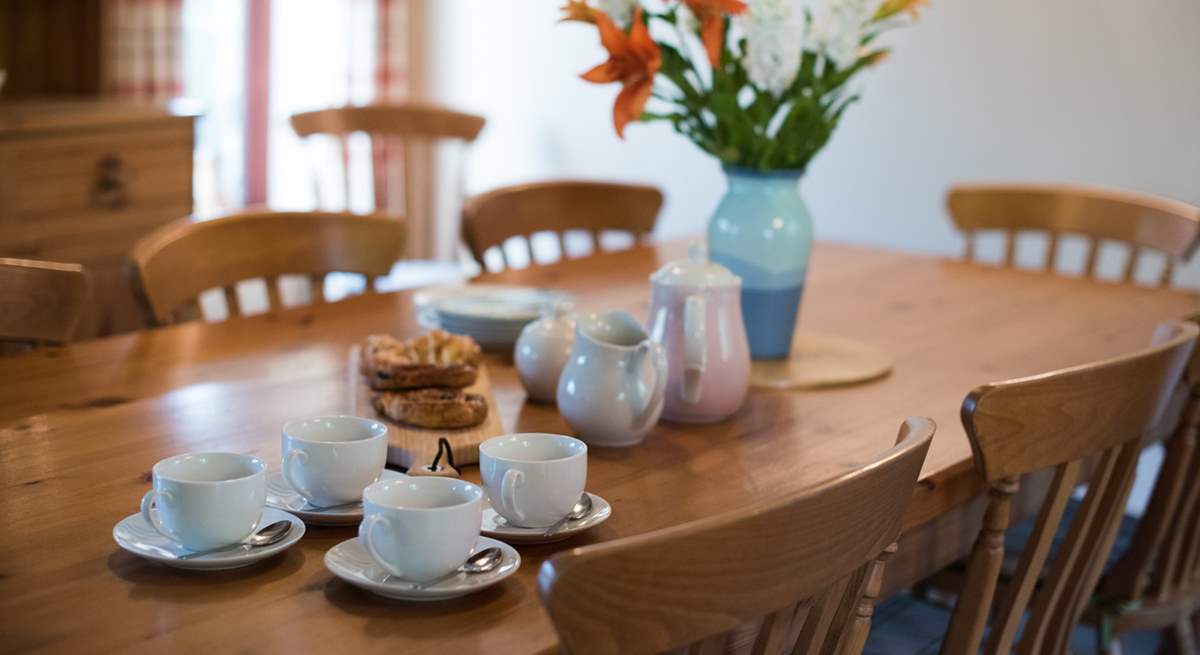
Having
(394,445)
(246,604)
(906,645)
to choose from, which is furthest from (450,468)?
(906,645)

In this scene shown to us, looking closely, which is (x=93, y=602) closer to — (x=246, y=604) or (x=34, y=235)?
(x=246, y=604)

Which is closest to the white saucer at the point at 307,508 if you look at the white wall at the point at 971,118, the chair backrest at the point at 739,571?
the chair backrest at the point at 739,571

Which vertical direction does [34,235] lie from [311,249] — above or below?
below

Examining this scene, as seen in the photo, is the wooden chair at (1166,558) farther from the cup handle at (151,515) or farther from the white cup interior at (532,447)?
the cup handle at (151,515)

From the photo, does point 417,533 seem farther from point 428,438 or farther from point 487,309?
point 487,309

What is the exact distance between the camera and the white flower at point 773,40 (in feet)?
4.71

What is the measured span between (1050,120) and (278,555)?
2.63 m

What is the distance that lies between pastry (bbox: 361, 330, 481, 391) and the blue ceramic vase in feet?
1.20

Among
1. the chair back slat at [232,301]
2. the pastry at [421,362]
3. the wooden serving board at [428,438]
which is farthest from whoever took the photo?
the chair back slat at [232,301]

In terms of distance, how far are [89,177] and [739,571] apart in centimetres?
274

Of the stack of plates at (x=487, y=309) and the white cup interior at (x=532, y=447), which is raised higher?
the white cup interior at (x=532, y=447)

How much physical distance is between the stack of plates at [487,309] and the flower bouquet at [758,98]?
9.4 inches

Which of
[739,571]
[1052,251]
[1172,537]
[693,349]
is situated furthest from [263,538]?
[1052,251]

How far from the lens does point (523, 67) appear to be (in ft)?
13.8
